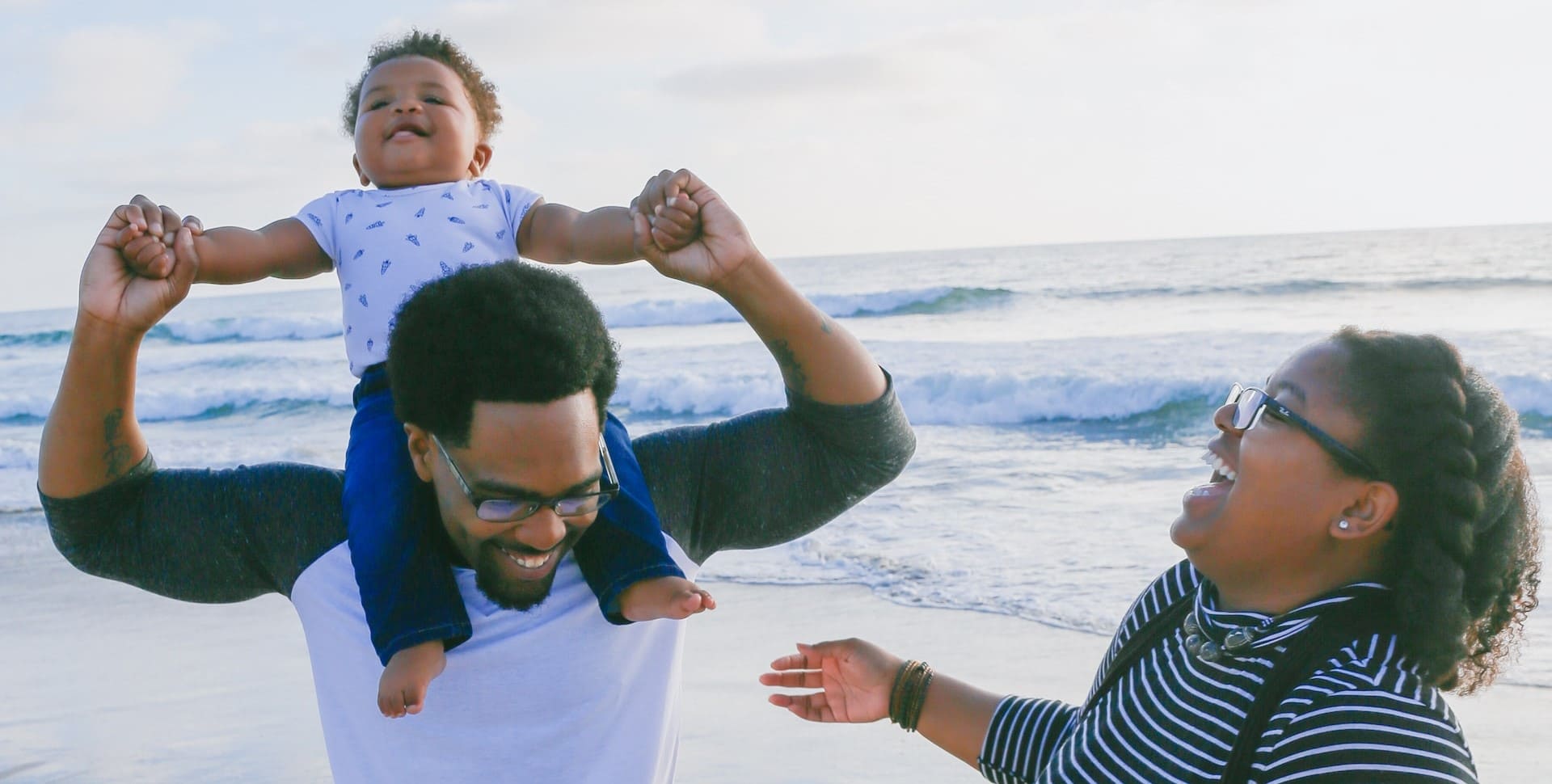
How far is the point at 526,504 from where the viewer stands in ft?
6.30

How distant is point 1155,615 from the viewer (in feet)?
7.33

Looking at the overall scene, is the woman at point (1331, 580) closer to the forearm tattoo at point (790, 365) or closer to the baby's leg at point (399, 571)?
the forearm tattoo at point (790, 365)

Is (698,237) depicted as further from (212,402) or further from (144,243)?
(212,402)

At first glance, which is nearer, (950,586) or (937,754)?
(937,754)

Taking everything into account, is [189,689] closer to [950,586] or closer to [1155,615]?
[950,586]

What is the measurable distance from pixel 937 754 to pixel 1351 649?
8.45ft

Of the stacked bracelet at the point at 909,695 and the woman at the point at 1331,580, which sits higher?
the woman at the point at 1331,580

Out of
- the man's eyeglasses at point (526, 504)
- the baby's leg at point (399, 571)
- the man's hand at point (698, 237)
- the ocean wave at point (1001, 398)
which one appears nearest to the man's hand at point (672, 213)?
the man's hand at point (698, 237)

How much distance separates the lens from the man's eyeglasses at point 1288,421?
200 centimetres

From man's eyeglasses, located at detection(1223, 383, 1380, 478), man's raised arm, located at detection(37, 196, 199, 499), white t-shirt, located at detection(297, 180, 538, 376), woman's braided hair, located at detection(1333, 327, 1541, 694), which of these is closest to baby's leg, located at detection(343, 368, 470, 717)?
man's raised arm, located at detection(37, 196, 199, 499)

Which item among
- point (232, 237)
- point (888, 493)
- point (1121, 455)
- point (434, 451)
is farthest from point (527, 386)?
point (1121, 455)

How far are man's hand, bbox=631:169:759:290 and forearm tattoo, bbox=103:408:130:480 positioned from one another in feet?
2.76

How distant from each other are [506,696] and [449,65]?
1.80 metres

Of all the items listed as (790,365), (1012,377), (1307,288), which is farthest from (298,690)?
(1307,288)
